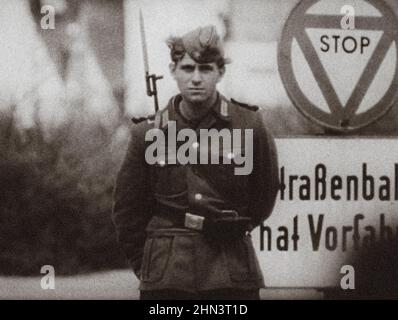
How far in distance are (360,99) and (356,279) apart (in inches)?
35.2

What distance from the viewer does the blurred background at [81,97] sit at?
4848 mm

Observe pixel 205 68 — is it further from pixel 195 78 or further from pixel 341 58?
pixel 341 58

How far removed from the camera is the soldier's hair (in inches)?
189

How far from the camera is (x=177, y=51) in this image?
480 cm

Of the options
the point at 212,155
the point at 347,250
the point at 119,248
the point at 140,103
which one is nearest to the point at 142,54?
the point at 140,103

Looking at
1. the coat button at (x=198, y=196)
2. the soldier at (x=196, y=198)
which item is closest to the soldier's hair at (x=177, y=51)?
the soldier at (x=196, y=198)

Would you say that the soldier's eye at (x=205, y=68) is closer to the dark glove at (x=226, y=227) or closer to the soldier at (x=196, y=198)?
the soldier at (x=196, y=198)

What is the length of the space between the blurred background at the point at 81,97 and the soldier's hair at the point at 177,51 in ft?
0.14

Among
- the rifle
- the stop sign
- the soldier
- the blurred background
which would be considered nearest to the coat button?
the soldier

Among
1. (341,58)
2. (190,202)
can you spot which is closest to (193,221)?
(190,202)

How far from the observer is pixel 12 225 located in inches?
192
